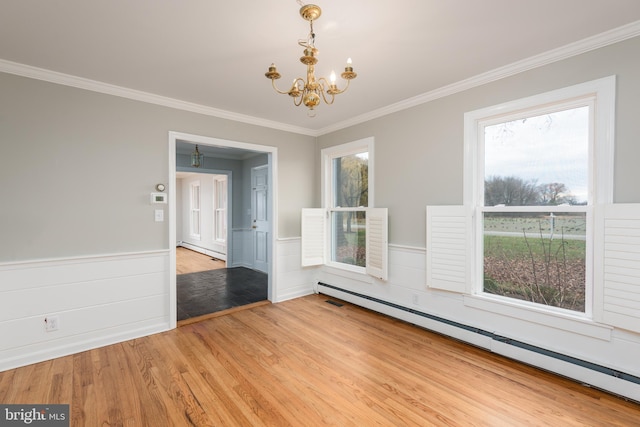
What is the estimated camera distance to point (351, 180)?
14.2 ft

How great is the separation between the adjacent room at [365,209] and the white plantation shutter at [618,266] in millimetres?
12

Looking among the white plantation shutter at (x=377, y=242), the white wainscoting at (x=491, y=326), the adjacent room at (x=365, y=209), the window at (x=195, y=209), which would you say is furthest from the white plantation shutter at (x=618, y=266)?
the window at (x=195, y=209)

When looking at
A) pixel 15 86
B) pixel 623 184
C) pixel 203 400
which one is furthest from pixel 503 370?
pixel 15 86

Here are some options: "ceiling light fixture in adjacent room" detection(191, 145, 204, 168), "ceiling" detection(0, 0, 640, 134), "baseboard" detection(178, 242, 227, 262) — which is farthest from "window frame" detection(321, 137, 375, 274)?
"baseboard" detection(178, 242, 227, 262)

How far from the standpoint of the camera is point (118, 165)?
3.03 m

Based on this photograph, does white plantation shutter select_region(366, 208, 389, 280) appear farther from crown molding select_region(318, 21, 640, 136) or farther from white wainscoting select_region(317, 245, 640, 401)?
crown molding select_region(318, 21, 640, 136)

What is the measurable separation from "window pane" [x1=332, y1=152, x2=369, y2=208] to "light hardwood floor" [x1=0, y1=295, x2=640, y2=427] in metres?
1.89

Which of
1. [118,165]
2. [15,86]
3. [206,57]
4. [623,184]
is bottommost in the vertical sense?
[623,184]

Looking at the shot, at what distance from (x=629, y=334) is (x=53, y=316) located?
4.68 metres

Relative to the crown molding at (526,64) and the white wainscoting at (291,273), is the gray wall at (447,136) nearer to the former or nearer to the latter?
the crown molding at (526,64)

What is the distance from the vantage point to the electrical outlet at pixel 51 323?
2.65 m

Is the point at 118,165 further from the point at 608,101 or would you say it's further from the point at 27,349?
the point at 608,101

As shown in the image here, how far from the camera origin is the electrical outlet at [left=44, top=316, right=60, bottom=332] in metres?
2.65

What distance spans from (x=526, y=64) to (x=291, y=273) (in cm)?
367
